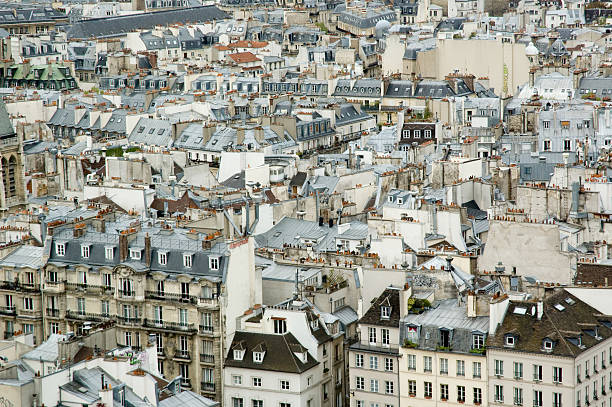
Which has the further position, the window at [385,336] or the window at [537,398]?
the window at [385,336]

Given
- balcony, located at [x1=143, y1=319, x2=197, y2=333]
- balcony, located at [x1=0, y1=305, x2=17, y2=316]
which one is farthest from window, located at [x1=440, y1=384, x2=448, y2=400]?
balcony, located at [x1=0, y1=305, x2=17, y2=316]

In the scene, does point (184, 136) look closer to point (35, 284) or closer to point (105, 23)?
point (35, 284)

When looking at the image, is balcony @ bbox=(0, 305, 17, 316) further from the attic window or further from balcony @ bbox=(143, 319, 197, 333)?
the attic window

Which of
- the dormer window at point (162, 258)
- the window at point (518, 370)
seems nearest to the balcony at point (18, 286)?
the dormer window at point (162, 258)

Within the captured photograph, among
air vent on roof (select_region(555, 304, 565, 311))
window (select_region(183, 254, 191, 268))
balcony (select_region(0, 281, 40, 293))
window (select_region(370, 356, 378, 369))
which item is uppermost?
window (select_region(183, 254, 191, 268))

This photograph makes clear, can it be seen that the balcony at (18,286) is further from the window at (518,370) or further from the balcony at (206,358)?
the window at (518,370)

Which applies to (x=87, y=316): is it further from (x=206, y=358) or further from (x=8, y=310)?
(x=206, y=358)
